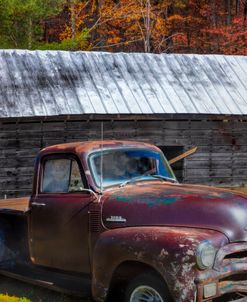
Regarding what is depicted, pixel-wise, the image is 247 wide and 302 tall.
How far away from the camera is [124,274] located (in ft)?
17.3

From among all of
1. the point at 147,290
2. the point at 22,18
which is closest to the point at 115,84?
the point at 147,290

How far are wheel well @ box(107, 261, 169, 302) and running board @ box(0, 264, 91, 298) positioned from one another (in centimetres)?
32

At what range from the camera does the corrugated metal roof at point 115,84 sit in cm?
1460

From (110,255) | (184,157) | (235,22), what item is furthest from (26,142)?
(235,22)

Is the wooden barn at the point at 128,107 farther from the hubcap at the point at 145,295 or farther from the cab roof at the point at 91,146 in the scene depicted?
the hubcap at the point at 145,295

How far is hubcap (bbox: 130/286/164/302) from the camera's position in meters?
4.87

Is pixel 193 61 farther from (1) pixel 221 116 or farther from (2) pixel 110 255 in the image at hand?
(2) pixel 110 255

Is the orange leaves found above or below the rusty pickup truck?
above

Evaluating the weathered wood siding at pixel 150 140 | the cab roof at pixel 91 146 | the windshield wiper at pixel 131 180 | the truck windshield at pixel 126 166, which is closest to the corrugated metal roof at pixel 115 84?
the weathered wood siding at pixel 150 140

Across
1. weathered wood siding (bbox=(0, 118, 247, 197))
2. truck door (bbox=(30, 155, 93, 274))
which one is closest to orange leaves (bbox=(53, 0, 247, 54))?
weathered wood siding (bbox=(0, 118, 247, 197))

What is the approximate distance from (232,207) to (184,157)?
463 inches

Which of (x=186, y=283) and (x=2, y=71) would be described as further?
(x=2, y=71)

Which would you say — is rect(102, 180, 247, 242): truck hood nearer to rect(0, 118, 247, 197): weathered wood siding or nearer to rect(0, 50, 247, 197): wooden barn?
rect(0, 50, 247, 197): wooden barn

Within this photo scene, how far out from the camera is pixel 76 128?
15547 mm
